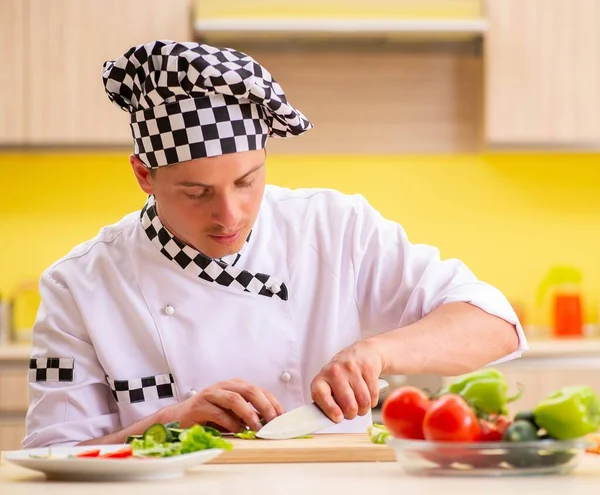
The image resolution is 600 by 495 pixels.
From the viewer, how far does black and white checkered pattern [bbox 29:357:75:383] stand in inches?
69.4

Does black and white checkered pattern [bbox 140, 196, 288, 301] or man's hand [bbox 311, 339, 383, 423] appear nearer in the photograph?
man's hand [bbox 311, 339, 383, 423]

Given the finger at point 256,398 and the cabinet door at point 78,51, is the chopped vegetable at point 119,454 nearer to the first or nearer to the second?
the finger at point 256,398

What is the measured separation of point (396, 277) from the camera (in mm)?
1925

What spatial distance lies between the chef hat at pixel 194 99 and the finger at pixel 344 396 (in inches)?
17.0

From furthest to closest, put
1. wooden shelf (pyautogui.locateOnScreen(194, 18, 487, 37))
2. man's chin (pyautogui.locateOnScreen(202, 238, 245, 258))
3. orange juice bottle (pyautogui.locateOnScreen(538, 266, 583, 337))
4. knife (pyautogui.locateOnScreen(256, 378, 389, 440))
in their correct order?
orange juice bottle (pyautogui.locateOnScreen(538, 266, 583, 337)) < wooden shelf (pyautogui.locateOnScreen(194, 18, 487, 37)) < man's chin (pyautogui.locateOnScreen(202, 238, 245, 258)) < knife (pyautogui.locateOnScreen(256, 378, 389, 440))

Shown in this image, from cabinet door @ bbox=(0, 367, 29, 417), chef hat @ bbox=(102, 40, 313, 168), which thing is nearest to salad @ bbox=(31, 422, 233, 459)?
chef hat @ bbox=(102, 40, 313, 168)

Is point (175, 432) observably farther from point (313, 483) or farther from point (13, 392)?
point (13, 392)

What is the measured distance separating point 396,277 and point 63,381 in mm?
654

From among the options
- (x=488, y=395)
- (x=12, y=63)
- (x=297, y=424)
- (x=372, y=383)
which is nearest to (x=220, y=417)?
(x=297, y=424)

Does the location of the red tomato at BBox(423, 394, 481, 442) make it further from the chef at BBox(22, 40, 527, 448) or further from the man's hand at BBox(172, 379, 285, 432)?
the man's hand at BBox(172, 379, 285, 432)

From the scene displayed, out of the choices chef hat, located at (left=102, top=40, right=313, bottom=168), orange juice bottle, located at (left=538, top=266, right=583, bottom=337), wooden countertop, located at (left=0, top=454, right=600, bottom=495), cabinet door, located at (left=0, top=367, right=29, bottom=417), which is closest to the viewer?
wooden countertop, located at (left=0, top=454, right=600, bottom=495)

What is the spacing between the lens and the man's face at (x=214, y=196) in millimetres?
1629

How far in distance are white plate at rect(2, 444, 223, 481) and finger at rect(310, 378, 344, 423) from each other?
0.73 feet

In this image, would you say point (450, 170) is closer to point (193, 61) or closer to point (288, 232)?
point (288, 232)
